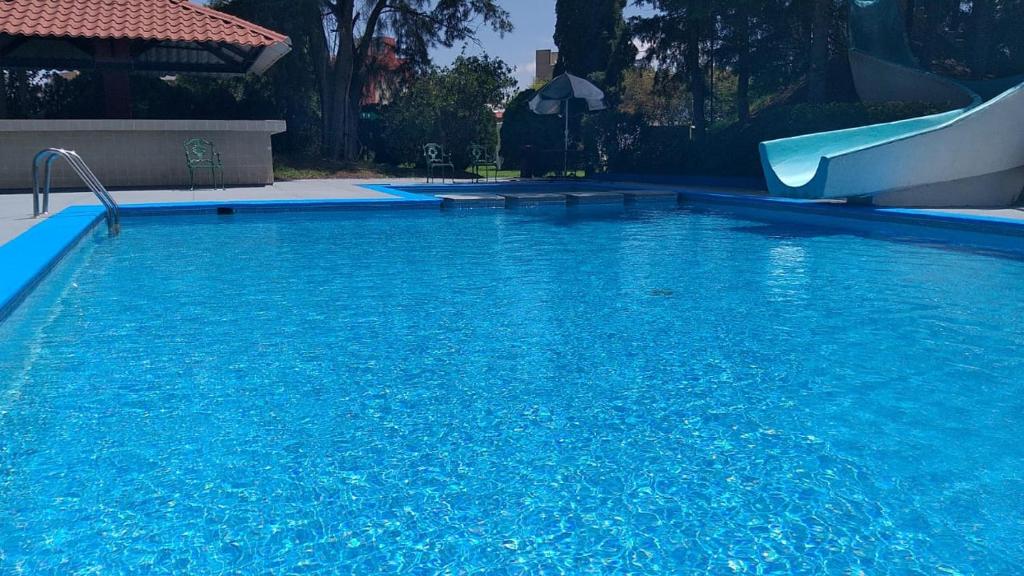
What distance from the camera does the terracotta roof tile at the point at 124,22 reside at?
46.1 ft

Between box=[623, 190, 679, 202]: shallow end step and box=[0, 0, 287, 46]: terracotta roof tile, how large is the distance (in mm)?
7289

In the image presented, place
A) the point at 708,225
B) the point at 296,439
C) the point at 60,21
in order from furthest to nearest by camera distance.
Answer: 1. the point at 60,21
2. the point at 708,225
3. the point at 296,439

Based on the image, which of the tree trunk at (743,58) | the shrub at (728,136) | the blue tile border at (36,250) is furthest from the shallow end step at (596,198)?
the blue tile border at (36,250)

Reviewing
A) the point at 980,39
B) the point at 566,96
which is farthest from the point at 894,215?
the point at 566,96

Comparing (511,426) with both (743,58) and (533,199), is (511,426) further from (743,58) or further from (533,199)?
(743,58)

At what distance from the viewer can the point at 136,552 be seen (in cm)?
244

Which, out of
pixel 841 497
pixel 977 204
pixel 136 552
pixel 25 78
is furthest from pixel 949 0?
pixel 25 78

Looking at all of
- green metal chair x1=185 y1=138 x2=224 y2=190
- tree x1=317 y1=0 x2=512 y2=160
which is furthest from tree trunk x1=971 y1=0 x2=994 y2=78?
green metal chair x1=185 y1=138 x2=224 y2=190

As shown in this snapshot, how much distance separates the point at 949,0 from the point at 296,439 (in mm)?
20004

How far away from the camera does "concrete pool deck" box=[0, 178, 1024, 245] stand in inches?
376

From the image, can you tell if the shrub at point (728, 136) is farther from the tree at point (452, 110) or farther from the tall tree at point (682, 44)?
the tree at point (452, 110)

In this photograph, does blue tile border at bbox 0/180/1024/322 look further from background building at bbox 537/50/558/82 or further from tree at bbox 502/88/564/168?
background building at bbox 537/50/558/82

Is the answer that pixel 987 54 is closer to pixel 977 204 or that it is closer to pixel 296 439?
pixel 977 204

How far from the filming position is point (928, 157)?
11.4 m
